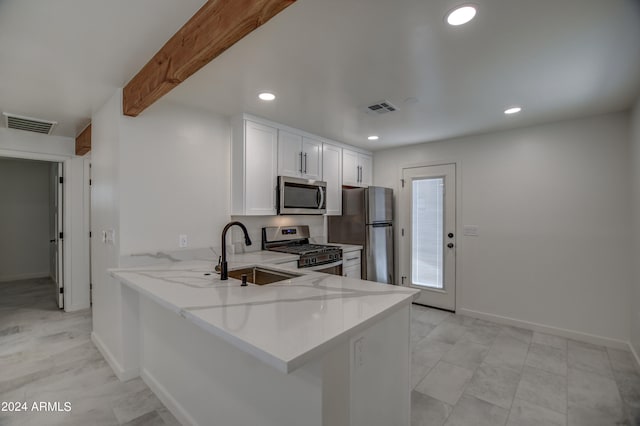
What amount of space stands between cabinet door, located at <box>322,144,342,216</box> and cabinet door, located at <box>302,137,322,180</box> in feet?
0.29

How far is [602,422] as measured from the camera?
74.7 inches

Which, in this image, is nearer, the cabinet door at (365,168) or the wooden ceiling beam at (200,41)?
the wooden ceiling beam at (200,41)

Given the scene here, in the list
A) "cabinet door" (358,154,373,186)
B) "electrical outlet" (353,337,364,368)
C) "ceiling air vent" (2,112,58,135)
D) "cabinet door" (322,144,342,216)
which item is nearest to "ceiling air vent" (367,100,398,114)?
"cabinet door" (322,144,342,216)

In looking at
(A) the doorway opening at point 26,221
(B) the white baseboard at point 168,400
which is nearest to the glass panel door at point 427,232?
(B) the white baseboard at point 168,400

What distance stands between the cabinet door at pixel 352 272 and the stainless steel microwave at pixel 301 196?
0.80m

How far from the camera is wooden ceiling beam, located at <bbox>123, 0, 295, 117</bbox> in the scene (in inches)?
47.8

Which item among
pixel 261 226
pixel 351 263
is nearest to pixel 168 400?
pixel 261 226

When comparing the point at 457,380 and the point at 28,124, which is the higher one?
the point at 28,124

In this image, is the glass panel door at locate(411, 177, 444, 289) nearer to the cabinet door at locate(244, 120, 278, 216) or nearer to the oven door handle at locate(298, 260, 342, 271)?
the oven door handle at locate(298, 260, 342, 271)

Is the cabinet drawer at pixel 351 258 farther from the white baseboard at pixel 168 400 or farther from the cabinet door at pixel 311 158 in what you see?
the white baseboard at pixel 168 400

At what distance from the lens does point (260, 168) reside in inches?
122

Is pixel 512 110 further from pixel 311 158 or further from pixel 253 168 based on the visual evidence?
pixel 253 168

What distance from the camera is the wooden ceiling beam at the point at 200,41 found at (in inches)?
47.8

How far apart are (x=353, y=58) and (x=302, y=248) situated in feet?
7.15
